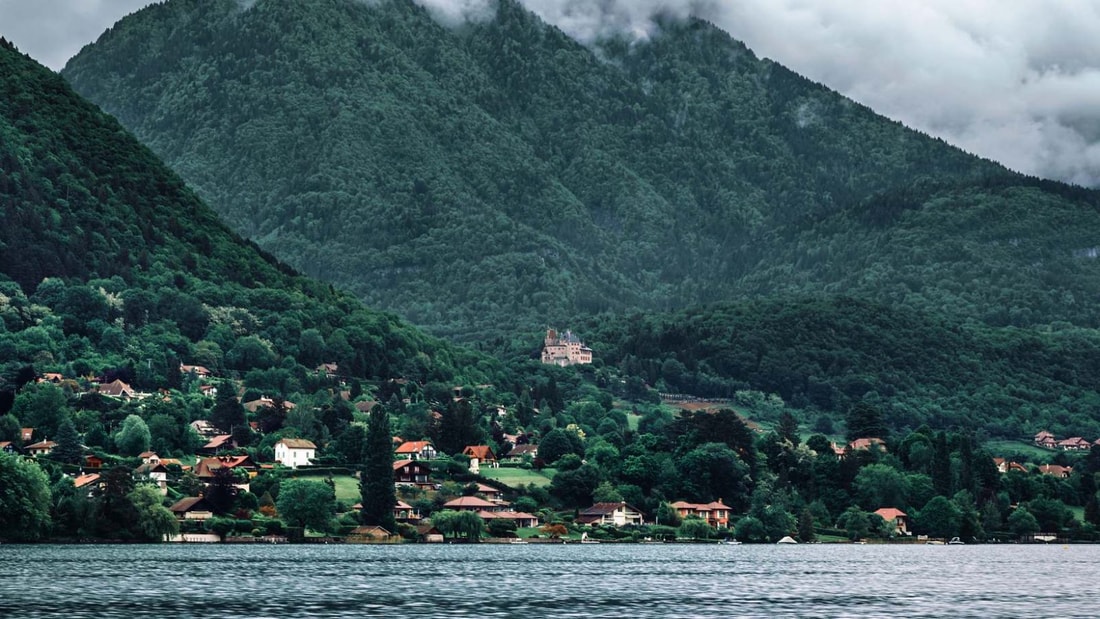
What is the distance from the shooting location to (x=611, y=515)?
189375 millimetres

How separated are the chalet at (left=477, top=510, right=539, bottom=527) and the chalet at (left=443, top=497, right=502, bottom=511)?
115 cm

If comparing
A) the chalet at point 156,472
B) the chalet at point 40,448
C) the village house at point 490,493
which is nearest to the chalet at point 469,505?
the village house at point 490,493

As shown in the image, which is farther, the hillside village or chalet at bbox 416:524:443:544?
chalet at bbox 416:524:443:544

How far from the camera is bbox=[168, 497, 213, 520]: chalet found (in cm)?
16457

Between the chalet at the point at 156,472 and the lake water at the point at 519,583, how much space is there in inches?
708

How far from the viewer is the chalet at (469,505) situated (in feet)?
599

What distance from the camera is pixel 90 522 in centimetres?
14925

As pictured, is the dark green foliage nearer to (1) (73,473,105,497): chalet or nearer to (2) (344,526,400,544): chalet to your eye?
(1) (73,473,105,497): chalet

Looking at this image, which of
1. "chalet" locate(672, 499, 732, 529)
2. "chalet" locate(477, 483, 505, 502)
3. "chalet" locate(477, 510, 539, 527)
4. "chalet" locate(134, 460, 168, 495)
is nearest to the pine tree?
"chalet" locate(134, 460, 168, 495)

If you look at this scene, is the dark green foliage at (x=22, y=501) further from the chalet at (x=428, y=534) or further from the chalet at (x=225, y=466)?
the chalet at (x=428, y=534)

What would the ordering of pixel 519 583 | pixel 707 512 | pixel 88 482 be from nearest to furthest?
pixel 519 583 < pixel 88 482 < pixel 707 512

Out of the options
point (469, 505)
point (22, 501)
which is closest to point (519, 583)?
point (22, 501)

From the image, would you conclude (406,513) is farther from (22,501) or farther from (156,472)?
(22,501)

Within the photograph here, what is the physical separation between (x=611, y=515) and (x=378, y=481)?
31.8m
